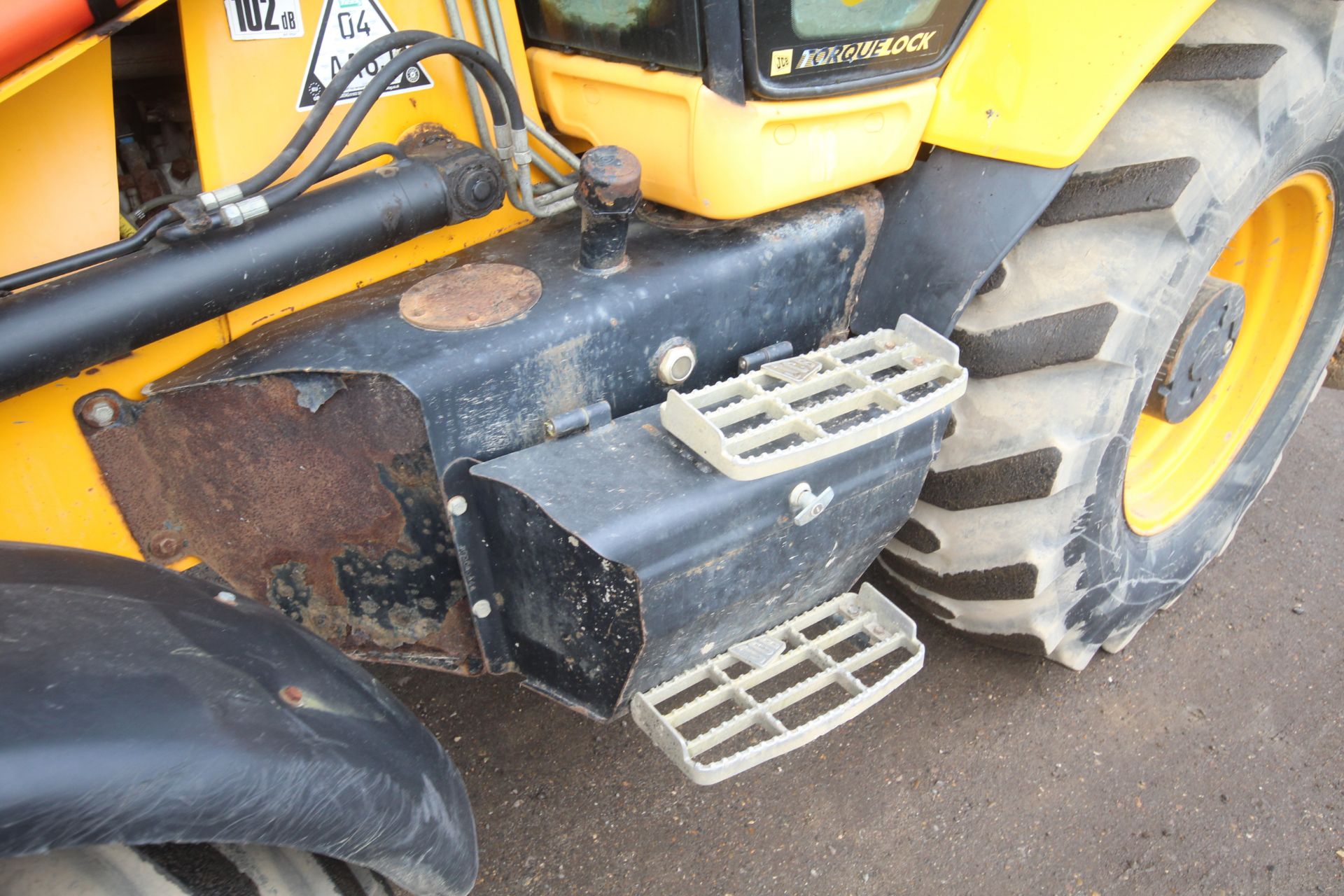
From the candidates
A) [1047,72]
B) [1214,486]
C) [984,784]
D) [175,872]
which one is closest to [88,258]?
[175,872]

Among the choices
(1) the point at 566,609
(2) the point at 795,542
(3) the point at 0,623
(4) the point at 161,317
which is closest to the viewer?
(3) the point at 0,623

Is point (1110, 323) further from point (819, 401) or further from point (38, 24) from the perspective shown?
point (38, 24)

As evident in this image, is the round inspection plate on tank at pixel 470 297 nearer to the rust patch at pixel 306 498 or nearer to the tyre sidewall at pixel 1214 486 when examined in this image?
the rust patch at pixel 306 498

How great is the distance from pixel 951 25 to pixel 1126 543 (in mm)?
1020

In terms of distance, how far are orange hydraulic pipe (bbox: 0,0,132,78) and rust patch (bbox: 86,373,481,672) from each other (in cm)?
38

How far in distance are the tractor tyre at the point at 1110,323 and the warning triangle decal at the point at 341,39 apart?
94 cm

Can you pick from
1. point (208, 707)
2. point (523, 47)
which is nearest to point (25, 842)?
point (208, 707)

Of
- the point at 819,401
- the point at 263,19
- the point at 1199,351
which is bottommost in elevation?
the point at 1199,351

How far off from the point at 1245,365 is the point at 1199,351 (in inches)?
20.6

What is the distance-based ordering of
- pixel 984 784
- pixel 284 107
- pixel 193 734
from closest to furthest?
pixel 193 734
pixel 284 107
pixel 984 784

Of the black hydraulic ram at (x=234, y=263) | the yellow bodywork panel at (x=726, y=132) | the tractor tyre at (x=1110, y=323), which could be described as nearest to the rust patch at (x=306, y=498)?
the black hydraulic ram at (x=234, y=263)

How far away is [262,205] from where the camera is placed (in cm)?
107

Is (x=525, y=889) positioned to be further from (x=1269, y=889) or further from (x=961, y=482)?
(x=1269, y=889)

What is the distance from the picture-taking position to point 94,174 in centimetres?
107
